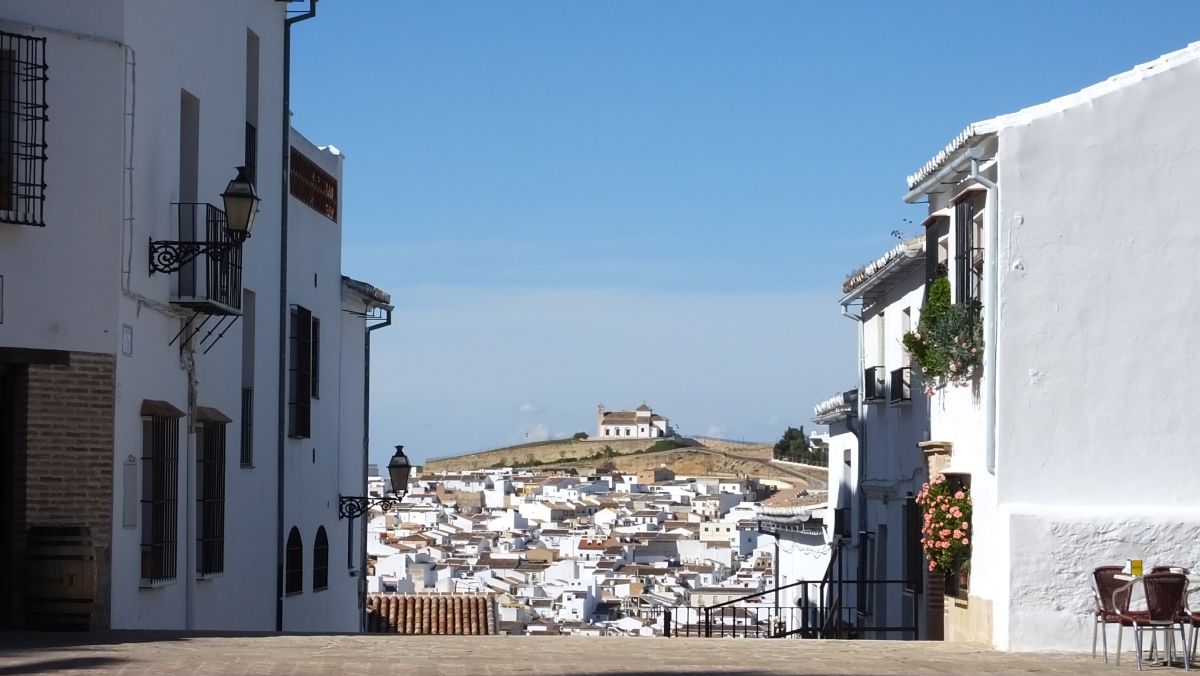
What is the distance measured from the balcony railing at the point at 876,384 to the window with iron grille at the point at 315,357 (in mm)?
7689

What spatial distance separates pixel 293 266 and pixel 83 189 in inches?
307

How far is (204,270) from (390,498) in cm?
889

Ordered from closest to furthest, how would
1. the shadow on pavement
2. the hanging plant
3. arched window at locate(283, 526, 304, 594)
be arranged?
1. the shadow on pavement
2. the hanging plant
3. arched window at locate(283, 526, 304, 594)

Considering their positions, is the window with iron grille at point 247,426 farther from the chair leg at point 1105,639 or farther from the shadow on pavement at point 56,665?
the chair leg at point 1105,639

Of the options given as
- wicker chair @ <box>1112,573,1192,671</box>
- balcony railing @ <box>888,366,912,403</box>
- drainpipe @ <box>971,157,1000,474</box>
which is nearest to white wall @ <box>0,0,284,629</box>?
drainpipe @ <box>971,157,1000,474</box>

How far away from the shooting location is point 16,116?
14.8m

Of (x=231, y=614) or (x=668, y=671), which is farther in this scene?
(x=231, y=614)

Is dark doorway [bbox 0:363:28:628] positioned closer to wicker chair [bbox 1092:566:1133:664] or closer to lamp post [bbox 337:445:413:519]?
wicker chair [bbox 1092:566:1133:664]

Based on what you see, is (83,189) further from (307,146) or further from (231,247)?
(307,146)

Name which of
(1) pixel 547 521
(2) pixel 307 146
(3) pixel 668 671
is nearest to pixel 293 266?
(2) pixel 307 146

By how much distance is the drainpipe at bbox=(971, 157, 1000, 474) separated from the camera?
1509 centimetres

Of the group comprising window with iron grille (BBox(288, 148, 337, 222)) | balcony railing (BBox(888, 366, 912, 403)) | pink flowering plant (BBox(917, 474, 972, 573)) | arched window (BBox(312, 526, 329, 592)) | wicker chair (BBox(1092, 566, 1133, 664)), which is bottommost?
arched window (BBox(312, 526, 329, 592))

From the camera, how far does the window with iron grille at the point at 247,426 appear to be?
20500 mm

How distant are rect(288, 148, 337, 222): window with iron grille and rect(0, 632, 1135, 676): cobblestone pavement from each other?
29.7 ft
